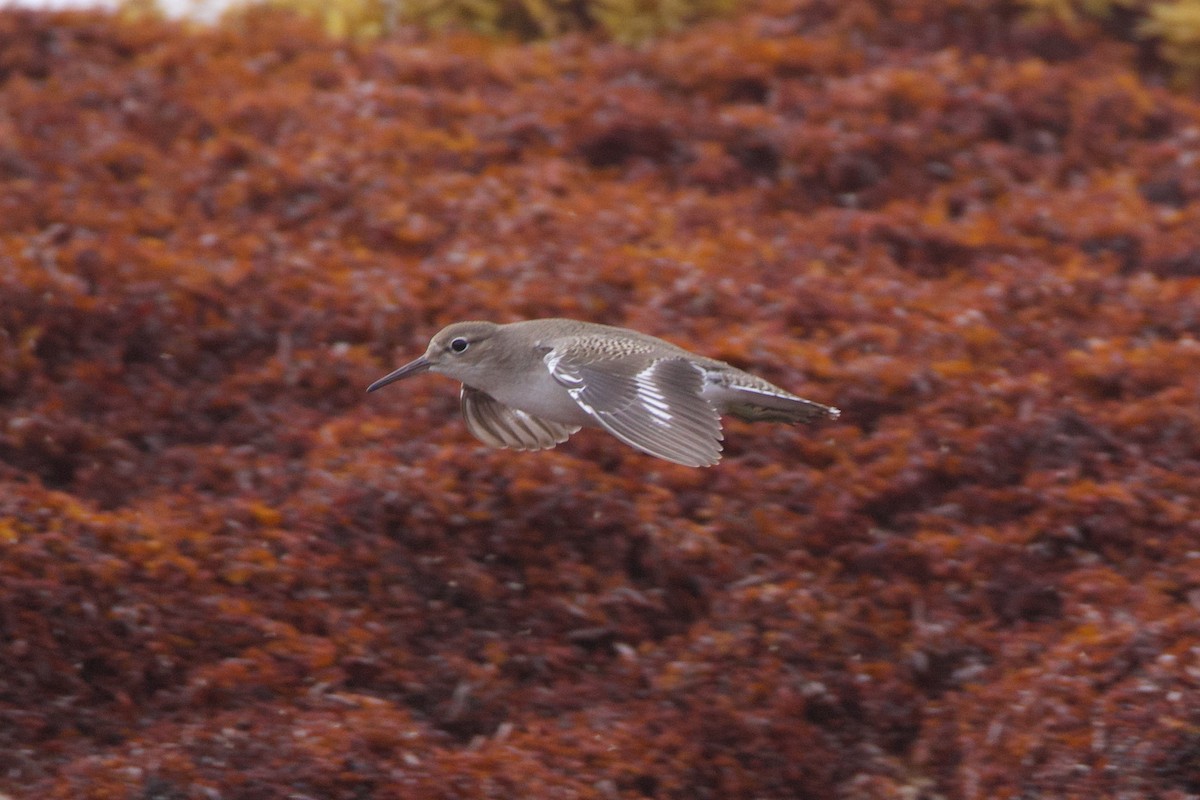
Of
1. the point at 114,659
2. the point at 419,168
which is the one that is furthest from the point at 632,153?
the point at 114,659

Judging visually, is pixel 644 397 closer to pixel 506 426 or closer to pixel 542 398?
pixel 542 398

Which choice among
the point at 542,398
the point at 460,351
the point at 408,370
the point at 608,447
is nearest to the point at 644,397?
the point at 542,398

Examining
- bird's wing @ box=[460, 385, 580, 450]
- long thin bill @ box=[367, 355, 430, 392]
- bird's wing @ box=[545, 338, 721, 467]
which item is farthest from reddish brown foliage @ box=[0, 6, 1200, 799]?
bird's wing @ box=[545, 338, 721, 467]

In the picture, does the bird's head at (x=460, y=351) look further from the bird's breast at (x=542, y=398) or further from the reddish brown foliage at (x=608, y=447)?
the reddish brown foliage at (x=608, y=447)

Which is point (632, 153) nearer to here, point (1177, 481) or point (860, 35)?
point (860, 35)

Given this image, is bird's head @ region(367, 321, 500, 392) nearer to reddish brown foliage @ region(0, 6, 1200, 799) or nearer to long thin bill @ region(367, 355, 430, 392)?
long thin bill @ region(367, 355, 430, 392)

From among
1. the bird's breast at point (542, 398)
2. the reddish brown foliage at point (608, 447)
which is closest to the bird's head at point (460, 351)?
the bird's breast at point (542, 398)

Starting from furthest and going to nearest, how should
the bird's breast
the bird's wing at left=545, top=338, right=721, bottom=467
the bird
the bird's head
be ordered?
the bird's head < the bird's breast < the bird < the bird's wing at left=545, top=338, right=721, bottom=467
